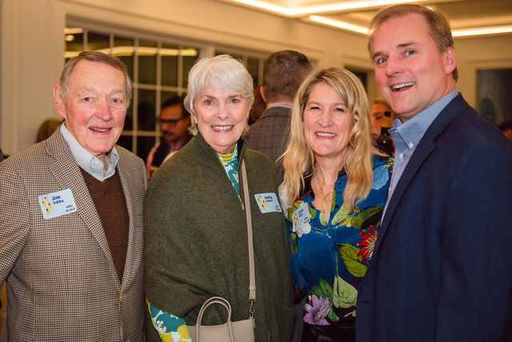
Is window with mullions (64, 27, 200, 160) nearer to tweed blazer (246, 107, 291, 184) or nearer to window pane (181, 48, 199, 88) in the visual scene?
window pane (181, 48, 199, 88)

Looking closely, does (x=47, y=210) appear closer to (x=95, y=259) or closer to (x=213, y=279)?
(x=95, y=259)

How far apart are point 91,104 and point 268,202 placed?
0.76 m

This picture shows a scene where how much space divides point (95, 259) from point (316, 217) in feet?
2.84

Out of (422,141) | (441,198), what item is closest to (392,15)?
(422,141)

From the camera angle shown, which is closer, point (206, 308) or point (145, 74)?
point (206, 308)

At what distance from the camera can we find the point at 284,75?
143 inches

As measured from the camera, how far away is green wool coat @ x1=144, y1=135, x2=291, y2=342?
6.31ft

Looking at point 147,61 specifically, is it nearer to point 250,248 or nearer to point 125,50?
point 125,50

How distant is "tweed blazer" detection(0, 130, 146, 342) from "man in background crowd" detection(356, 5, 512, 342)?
2.79ft

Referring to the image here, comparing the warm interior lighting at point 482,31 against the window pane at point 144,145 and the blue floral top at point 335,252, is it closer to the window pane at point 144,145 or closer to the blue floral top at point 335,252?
the window pane at point 144,145

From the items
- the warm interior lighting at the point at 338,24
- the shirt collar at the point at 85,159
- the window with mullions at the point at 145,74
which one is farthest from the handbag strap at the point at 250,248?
the warm interior lighting at the point at 338,24

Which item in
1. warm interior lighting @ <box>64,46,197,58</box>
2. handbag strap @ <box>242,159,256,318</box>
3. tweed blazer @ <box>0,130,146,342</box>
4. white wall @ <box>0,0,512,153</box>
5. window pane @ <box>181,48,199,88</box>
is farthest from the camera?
window pane @ <box>181,48,199,88</box>

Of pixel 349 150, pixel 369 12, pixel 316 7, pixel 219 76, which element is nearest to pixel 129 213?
pixel 219 76

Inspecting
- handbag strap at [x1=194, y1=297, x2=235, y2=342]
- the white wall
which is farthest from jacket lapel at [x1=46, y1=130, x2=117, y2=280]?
the white wall
